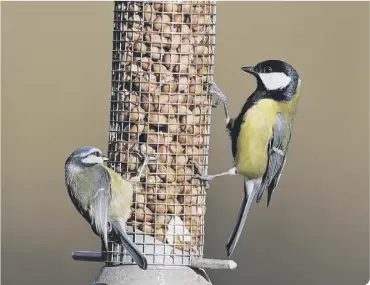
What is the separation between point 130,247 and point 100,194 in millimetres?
273

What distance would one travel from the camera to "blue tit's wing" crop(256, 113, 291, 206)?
24.0 feet

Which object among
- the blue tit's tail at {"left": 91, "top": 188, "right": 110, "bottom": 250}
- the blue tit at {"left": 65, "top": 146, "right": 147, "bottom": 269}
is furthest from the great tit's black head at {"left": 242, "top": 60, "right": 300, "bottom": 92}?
the blue tit's tail at {"left": 91, "top": 188, "right": 110, "bottom": 250}

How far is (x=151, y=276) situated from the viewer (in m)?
6.96

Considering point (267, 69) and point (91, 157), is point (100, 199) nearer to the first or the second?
point (91, 157)

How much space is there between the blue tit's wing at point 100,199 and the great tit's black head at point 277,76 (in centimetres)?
96

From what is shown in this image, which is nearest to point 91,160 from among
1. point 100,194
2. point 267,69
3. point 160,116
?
point 100,194

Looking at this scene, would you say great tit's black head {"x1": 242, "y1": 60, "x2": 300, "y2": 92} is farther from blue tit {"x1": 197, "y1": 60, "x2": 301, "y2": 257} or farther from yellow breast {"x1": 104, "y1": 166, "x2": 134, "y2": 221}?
yellow breast {"x1": 104, "y1": 166, "x2": 134, "y2": 221}

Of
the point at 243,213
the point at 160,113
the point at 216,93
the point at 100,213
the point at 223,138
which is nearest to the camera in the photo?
the point at 100,213

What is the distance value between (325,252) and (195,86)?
12.1 feet

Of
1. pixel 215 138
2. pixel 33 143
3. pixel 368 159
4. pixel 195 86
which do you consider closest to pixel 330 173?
pixel 368 159

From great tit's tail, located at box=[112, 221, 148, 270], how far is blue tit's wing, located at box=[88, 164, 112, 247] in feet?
0.23

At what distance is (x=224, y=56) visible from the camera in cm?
1025

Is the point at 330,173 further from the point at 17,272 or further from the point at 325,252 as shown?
the point at 17,272

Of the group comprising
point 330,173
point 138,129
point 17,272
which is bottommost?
point 17,272
